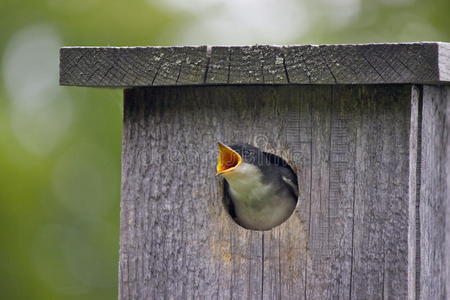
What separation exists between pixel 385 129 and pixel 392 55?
0.26 meters

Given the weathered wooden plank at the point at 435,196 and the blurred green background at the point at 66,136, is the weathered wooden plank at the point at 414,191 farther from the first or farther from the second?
the blurred green background at the point at 66,136

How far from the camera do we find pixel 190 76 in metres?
2.86

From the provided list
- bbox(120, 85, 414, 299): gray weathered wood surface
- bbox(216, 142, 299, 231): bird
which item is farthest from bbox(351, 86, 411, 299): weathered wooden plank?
bbox(216, 142, 299, 231): bird

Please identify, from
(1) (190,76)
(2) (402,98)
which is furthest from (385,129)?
(1) (190,76)

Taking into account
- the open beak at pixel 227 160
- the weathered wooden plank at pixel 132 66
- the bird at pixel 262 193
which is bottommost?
the bird at pixel 262 193

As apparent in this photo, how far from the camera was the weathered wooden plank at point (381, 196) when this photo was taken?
113 inches

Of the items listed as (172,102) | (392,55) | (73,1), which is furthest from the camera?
(73,1)

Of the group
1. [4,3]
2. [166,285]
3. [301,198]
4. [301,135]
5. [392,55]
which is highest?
[4,3]

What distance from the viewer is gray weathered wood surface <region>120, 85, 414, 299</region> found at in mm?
2889

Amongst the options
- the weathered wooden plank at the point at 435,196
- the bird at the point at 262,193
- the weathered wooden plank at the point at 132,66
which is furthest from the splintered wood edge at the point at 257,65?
the bird at the point at 262,193

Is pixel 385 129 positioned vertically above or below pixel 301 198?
above

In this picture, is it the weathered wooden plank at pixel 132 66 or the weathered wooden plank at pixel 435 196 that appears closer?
the weathered wooden plank at pixel 132 66

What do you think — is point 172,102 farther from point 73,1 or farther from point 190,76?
point 73,1

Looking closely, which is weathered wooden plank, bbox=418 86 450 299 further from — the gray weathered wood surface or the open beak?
the open beak
